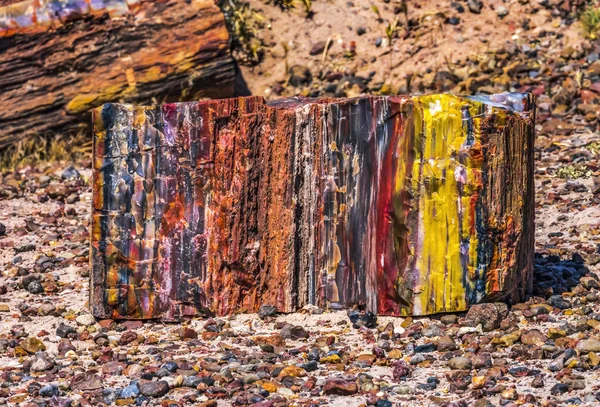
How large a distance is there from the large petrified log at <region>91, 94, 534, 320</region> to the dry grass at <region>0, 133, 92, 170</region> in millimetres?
3467

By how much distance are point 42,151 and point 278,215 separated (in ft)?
12.8

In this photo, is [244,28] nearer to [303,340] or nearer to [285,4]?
[285,4]

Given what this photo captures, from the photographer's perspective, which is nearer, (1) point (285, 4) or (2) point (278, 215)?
(2) point (278, 215)

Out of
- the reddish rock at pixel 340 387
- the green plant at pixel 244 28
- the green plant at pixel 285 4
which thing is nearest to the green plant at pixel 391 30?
the green plant at pixel 285 4

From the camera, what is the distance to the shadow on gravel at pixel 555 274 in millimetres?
5597

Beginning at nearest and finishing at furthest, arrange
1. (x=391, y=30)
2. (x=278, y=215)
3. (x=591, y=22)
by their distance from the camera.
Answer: (x=278, y=215) → (x=591, y=22) → (x=391, y=30)

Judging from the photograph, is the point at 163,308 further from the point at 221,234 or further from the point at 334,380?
the point at 334,380

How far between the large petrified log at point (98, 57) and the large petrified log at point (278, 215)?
355 cm

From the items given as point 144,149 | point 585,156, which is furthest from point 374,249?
point 585,156

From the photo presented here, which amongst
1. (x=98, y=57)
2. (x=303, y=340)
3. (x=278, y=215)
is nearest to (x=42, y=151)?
(x=98, y=57)

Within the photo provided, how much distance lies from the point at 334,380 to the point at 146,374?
821 millimetres

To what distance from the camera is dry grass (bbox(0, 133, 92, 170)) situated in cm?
878

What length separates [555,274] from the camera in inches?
228

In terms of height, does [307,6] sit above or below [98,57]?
above
